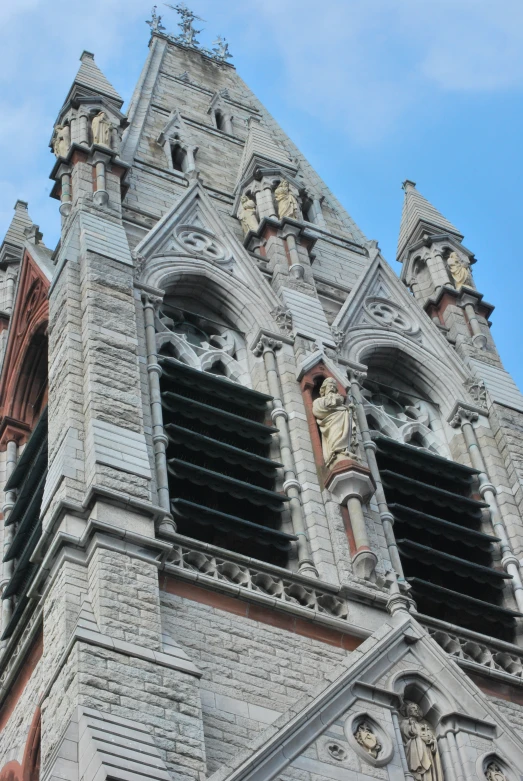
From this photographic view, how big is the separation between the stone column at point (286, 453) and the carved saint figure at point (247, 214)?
465 centimetres

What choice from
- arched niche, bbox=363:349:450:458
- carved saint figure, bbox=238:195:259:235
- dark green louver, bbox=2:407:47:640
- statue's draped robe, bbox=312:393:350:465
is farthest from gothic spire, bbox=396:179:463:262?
dark green louver, bbox=2:407:47:640

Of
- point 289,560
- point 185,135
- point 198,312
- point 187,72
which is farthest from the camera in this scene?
point 187,72

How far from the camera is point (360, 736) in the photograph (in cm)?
1864

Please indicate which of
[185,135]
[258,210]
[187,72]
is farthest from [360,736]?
[187,72]

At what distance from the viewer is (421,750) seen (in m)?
18.9

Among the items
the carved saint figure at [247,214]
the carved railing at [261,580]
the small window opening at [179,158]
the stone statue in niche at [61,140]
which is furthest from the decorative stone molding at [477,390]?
the small window opening at [179,158]

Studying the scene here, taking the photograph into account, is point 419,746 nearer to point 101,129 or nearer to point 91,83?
point 101,129

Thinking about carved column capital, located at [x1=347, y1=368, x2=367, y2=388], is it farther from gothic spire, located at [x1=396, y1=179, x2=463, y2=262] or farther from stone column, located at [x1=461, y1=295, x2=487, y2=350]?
gothic spire, located at [x1=396, y1=179, x2=463, y2=262]

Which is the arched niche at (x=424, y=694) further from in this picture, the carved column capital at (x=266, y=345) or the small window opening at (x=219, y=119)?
the small window opening at (x=219, y=119)

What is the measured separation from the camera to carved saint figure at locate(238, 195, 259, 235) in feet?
103

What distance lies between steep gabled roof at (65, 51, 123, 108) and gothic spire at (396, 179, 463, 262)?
→ 639 centimetres

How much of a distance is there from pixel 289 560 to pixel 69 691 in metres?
5.50

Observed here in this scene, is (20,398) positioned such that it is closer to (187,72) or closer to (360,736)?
(360,736)

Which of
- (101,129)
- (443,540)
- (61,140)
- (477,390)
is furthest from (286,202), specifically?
(443,540)
